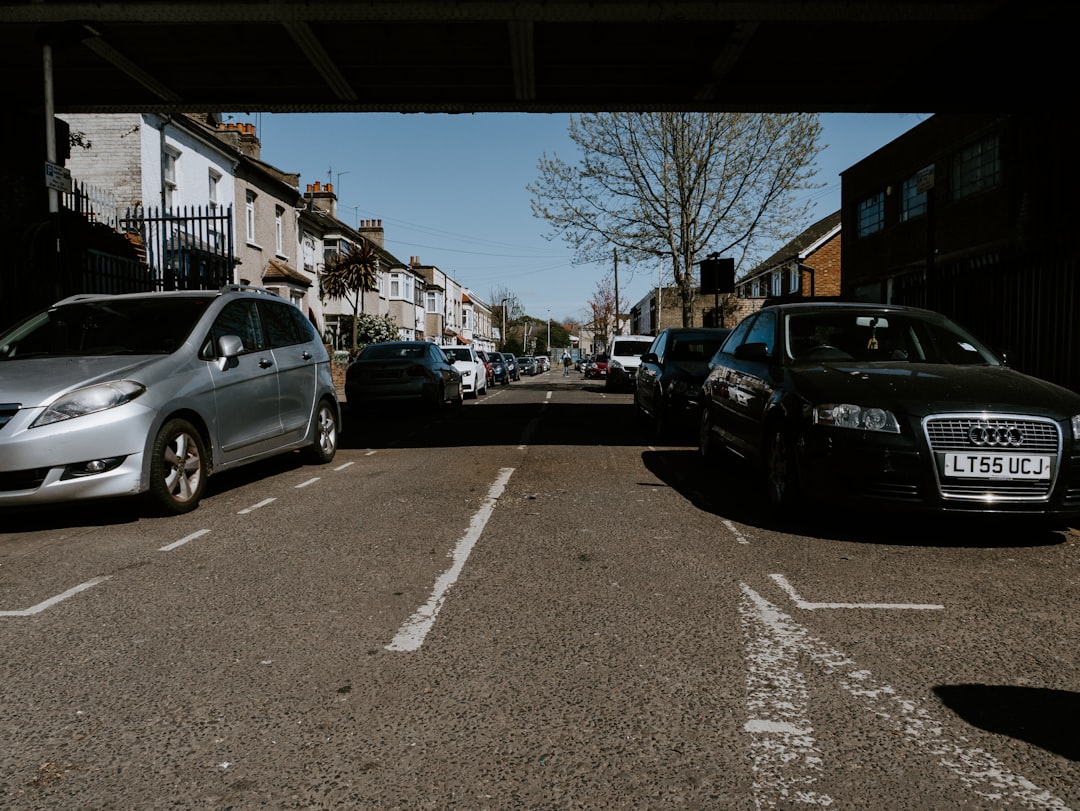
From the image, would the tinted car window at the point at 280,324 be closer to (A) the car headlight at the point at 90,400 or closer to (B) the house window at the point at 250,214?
(A) the car headlight at the point at 90,400

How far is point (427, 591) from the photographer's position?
4.45 m

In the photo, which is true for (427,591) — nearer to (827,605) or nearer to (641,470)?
(827,605)

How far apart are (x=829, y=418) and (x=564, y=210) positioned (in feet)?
93.0

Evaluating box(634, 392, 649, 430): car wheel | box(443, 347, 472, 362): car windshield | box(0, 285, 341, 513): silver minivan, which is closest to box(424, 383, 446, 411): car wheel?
box(634, 392, 649, 430): car wheel

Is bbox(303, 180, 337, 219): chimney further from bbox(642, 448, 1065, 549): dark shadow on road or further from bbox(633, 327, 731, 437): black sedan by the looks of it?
bbox(642, 448, 1065, 549): dark shadow on road

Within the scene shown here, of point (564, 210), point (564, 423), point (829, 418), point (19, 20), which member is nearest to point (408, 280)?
point (564, 210)

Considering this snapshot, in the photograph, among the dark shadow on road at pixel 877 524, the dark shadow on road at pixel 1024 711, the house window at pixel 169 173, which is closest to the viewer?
the dark shadow on road at pixel 1024 711

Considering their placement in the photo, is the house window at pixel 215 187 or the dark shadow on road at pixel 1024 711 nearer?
the dark shadow on road at pixel 1024 711

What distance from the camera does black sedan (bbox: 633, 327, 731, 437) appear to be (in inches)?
454

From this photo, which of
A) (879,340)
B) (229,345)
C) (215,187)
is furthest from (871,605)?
(215,187)

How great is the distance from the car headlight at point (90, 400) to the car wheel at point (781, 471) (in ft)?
15.5

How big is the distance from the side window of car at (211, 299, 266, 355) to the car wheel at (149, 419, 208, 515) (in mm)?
998

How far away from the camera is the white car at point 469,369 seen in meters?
25.7

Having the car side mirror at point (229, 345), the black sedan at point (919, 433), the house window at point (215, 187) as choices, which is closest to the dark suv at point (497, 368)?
the house window at point (215, 187)
